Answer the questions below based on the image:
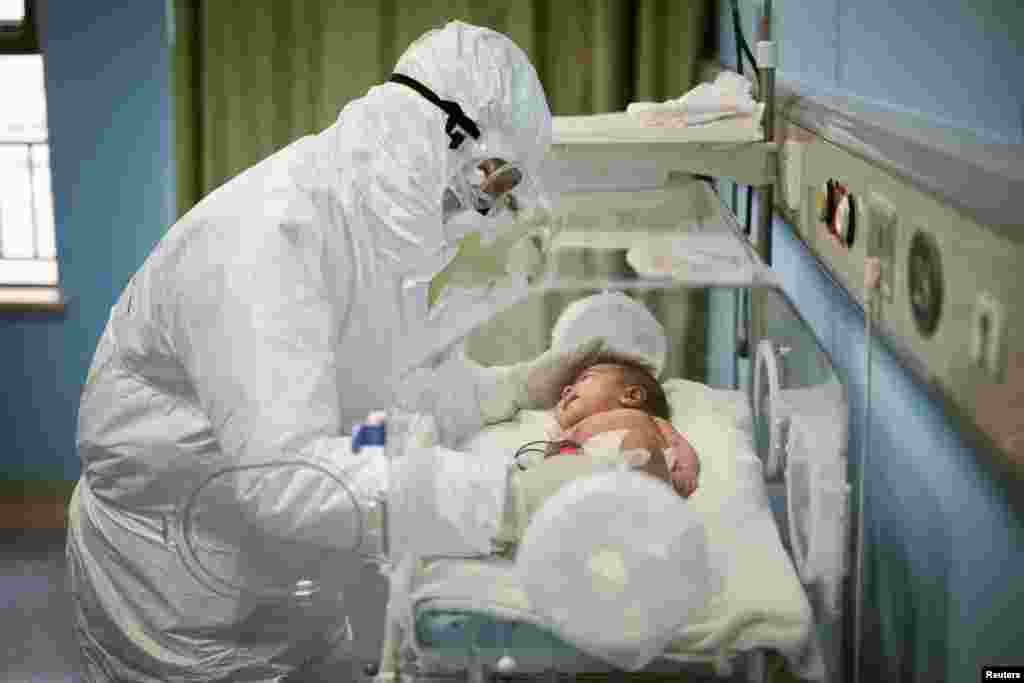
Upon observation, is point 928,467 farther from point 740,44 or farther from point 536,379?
point 740,44

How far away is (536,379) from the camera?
1.71 meters

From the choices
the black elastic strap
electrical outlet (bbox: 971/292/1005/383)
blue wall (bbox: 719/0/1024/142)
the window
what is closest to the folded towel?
blue wall (bbox: 719/0/1024/142)

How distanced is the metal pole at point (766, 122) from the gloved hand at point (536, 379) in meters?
0.75

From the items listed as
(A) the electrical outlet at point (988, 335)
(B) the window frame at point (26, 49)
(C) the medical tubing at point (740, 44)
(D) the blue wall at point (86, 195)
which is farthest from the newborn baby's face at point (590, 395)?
(B) the window frame at point (26, 49)

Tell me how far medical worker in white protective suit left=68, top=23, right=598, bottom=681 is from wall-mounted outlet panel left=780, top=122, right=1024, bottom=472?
0.44 metres

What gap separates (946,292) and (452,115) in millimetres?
852

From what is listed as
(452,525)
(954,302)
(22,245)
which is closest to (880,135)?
(954,302)

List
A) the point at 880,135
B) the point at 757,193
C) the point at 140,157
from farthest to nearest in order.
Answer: the point at 140,157, the point at 757,193, the point at 880,135

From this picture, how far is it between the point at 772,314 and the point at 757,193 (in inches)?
Result: 40.4

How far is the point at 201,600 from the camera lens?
1881 mm

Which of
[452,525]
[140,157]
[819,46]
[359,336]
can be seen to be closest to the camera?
[452,525]

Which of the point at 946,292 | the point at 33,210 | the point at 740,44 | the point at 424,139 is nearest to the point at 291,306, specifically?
the point at 424,139

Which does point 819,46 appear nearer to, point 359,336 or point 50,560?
point 359,336

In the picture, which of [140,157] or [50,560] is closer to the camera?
[50,560]
